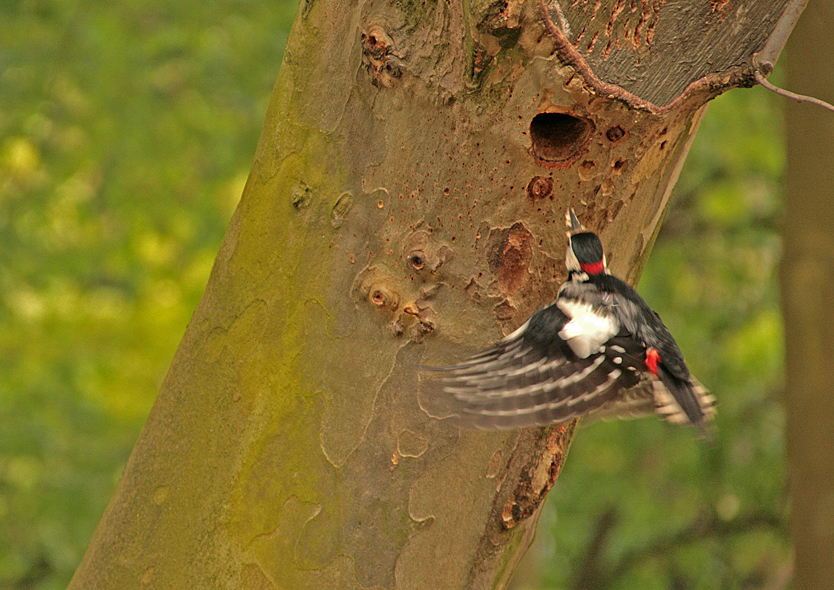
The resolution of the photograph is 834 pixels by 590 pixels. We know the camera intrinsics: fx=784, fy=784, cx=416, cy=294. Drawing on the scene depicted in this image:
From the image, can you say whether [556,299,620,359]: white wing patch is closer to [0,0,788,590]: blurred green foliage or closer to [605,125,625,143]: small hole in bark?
[605,125,625,143]: small hole in bark

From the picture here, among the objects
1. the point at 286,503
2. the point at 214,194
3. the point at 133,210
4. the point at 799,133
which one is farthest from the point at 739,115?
the point at 286,503

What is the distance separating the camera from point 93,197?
17.3 ft

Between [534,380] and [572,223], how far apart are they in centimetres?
29

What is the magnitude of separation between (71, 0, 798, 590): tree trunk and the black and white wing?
37 mm

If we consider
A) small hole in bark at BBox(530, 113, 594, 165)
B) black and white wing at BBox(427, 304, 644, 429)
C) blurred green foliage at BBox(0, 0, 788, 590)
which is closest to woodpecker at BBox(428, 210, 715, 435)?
black and white wing at BBox(427, 304, 644, 429)

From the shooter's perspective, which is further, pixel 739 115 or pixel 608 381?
pixel 739 115

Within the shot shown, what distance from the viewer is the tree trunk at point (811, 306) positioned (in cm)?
296

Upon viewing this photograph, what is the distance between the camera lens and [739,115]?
16.9 feet

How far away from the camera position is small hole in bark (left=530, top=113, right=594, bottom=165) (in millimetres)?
1399

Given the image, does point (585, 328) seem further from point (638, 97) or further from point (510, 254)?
point (638, 97)

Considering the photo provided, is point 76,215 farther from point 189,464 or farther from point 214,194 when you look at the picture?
point 189,464

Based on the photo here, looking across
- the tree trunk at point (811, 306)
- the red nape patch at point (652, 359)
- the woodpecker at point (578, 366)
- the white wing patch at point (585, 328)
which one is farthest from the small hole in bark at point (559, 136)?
the tree trunk at point (811, 306)

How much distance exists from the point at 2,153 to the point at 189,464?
419cm

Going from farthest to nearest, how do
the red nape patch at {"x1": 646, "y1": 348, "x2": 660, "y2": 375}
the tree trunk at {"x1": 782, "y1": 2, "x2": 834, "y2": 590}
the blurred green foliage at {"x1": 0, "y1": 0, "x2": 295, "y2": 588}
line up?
the blurred green foliage at {"x1": 0, "y1": 0, "x2": 295, "y2": 588} → the tree trunk at {"x1": 782, "y1": 2, "x2": 834, "y2": 590} → the red nape patch at {"x1": 646, "y1": 348, "x2": 660, "y2": 375}
